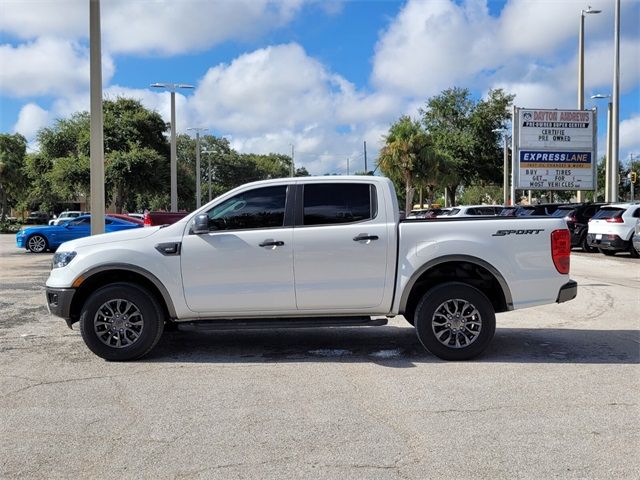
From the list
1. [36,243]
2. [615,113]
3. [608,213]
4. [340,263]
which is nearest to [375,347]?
[340,263]

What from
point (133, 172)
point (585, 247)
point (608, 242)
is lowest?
point (585, 247)

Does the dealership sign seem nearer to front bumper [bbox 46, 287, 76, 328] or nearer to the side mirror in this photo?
the side mirror

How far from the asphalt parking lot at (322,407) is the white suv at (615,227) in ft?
37.7

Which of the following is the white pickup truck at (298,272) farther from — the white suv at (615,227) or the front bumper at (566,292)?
the white suv at (615,227)

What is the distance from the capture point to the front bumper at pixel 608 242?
60.0 ft

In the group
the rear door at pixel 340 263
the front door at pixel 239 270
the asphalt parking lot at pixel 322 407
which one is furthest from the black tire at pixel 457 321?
the front door at pixel 239 270

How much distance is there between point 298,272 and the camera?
6262 mm

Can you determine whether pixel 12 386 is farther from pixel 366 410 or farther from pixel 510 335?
pixel 510 335

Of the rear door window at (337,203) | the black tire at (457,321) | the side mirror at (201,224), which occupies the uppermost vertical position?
the rear door window at (337,203)

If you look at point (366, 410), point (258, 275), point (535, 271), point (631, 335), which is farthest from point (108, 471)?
point (631, 335)

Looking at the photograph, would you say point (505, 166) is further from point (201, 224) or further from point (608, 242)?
point (201, 224)

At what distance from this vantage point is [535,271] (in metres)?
6.33

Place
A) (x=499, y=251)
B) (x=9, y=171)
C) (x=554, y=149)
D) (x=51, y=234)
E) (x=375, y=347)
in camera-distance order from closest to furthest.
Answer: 1. (x=499, y=251)
2. (x=375, y=347)
3. (x=51, y=234)
4. (x=554, y=149)
5. (x=9, y=171)

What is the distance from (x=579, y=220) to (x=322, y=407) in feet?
61.4
